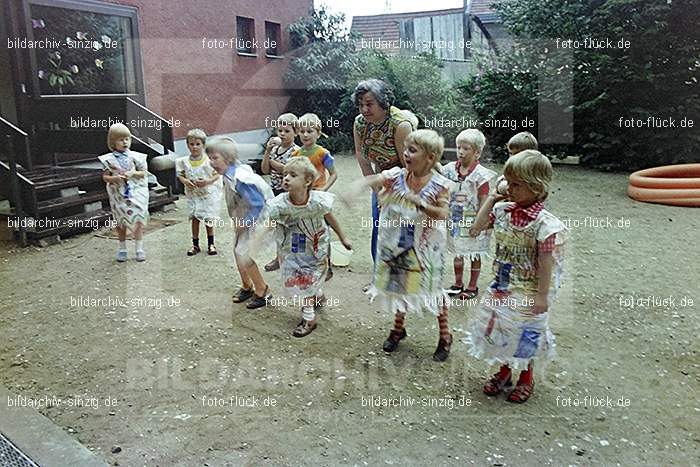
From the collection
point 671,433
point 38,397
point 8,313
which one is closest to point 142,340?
point 38,397

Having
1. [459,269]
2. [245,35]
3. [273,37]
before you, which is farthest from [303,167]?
[273,37]

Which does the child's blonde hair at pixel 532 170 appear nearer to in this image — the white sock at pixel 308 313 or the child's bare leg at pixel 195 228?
the white sock at pixel 308 313

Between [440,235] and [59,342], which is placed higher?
[440,235]

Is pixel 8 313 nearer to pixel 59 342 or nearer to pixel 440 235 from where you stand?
pixel 59 342

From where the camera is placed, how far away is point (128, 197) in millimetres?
5461

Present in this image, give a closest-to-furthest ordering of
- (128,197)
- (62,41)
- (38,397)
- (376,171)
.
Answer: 1. (38,397)
2. (376,171)
3. (128,197)
4. (62,41)

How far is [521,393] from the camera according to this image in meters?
3.05

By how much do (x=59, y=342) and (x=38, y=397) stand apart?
758 millimetres

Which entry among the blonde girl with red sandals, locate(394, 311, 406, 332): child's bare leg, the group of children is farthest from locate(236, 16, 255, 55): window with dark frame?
the blonde girl with red sandals

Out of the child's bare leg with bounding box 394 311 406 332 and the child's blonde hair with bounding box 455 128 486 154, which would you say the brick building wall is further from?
the child's bare leg with bounding box 394 311 406 332

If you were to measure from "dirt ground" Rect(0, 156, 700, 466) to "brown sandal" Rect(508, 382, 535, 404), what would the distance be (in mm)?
49

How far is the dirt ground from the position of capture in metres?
2.69

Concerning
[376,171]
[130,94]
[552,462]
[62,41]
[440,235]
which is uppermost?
[62,41]

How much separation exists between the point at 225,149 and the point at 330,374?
5.88ft
